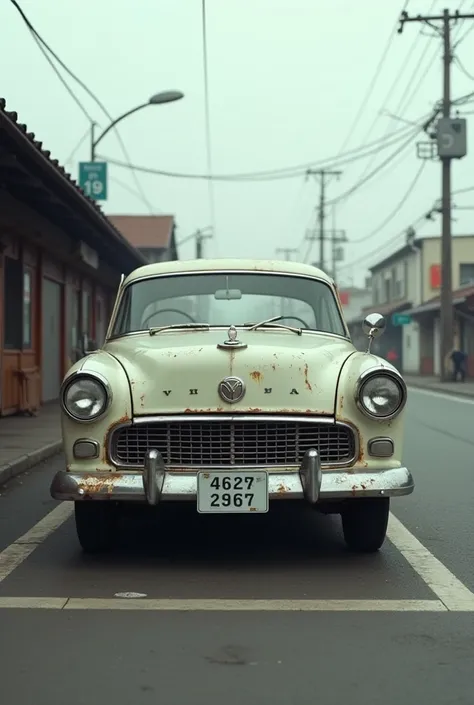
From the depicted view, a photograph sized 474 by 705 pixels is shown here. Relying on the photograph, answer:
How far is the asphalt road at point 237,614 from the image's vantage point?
3422 mm

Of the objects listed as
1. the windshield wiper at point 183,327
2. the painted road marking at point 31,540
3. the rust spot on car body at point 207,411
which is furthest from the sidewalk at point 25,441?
the rust spot on car body at point 207,411

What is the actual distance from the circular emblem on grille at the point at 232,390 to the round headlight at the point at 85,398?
0.63 m

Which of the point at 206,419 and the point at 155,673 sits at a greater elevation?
the point at 206,419

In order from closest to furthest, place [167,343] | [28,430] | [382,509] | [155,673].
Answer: [155,673] < [382,509] < [167,343] < [28,430]

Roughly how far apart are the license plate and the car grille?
0.15m

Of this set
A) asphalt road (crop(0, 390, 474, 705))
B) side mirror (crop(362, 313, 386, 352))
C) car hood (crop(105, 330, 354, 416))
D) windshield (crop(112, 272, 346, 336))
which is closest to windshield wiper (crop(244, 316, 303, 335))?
windshield (crop(112, 272, 346, 336))

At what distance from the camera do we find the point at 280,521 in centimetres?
667

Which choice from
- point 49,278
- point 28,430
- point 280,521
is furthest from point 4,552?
point 49,278

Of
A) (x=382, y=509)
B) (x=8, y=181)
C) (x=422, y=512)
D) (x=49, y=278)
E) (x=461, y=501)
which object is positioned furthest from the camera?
(x=49, y=278)

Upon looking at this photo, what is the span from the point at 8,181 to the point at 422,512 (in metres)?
7.13

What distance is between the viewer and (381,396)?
16.8 feet

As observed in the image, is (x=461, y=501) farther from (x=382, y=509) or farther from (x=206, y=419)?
(x=206, y=419)

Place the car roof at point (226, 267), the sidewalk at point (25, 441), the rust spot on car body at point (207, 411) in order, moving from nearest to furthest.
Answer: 1. the rust spot on car body at point (207, 411)
2. the car roof at point (226, 267)
3. the sidewalk at point (25, 441)

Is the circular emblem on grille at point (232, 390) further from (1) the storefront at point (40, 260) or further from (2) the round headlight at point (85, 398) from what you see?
(1) the storefront at point (40, 260)
